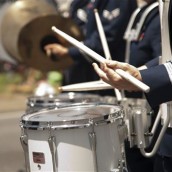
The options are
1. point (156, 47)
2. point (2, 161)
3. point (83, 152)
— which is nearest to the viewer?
point (83, 152)

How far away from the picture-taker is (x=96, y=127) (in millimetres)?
2305

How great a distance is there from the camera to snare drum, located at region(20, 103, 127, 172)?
2.28 meters

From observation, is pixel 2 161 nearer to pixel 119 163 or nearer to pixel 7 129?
pixel 7 129

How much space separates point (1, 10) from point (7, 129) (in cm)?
299

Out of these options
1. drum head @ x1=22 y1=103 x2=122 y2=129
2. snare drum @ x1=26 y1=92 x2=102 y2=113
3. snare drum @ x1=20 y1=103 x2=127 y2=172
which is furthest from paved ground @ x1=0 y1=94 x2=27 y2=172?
snare drum @ x1=20 y1=103 x2=127 y2=172

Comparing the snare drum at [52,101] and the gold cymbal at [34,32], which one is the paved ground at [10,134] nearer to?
the gold cymbal at [34,32]

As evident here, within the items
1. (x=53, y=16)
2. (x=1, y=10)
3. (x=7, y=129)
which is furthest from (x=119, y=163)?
(x=7, y=129)

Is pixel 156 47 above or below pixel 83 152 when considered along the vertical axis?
above

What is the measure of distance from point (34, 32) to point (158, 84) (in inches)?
77.5

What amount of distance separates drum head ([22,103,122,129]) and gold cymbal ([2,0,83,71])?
1.27 m

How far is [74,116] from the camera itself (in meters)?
2.44

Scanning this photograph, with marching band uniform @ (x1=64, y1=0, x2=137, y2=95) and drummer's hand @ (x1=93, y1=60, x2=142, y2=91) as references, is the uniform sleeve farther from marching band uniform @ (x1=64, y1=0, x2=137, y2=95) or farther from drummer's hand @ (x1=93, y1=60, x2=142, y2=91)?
marching band uniform @ (x1=64, y1=0, x2=137, y2=95)

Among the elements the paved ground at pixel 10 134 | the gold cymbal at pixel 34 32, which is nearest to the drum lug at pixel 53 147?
the gold cymbal at pixel 34 32

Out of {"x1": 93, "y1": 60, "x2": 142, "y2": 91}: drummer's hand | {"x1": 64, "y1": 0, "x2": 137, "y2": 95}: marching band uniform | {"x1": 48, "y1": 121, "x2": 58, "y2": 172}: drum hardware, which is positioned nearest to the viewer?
{"x1": 93, "y1": 60, "x2": 142, "y2": 91}: drummer's hand
